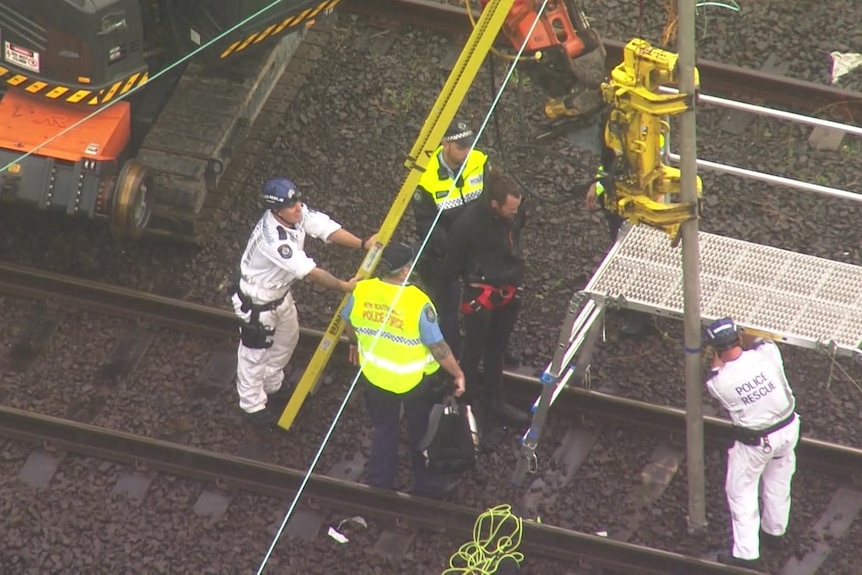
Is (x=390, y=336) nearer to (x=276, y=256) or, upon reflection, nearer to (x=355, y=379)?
(x=355, y=379)

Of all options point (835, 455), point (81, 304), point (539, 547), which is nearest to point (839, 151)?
point (835, 455)

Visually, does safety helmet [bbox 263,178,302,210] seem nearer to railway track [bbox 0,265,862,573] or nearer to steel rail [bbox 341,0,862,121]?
railway track [bbox 0,265,862,573]

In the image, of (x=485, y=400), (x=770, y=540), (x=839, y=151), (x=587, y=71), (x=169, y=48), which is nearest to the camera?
(x=587, y=71)

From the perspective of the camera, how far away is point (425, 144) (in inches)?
326

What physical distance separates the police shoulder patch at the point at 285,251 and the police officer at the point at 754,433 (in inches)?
101

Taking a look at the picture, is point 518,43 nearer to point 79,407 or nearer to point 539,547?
point 539,547

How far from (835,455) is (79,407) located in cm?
496

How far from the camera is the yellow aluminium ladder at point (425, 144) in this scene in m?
7.76

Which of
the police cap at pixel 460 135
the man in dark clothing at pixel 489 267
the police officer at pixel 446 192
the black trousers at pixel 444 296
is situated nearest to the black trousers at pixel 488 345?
the man in dark clothing at pixel 489 267

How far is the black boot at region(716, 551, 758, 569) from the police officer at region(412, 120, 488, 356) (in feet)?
7.60

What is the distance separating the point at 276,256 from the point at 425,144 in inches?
45.1

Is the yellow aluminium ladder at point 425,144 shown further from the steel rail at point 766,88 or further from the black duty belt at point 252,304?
the steel rail at point 766,88

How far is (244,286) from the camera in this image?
27.7ft

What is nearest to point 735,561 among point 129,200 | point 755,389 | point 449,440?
point 755,389
